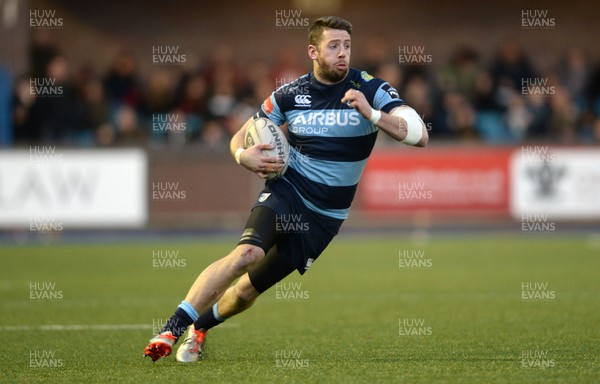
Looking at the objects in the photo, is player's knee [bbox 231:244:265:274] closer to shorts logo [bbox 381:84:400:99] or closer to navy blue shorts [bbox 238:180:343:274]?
navy blue shorts [bbox 238:180:343:274]

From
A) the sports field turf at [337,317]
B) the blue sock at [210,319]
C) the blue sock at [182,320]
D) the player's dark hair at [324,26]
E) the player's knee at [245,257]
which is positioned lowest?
the sports field turf at [337,317]

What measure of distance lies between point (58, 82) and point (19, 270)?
5.82 m

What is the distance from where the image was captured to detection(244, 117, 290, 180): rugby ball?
24.8 ft

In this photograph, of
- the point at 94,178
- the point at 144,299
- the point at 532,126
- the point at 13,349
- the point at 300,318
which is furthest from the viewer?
the point at 532,126

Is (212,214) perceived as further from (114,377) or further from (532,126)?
(114,377)

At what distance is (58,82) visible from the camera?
1978 cm

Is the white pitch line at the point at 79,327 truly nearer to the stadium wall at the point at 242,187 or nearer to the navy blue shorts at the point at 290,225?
the navy blue shorts at the point at 290,225

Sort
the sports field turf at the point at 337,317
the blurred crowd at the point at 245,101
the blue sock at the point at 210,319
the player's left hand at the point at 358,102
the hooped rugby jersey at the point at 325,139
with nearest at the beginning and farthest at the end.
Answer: the player's left hand at the point at 358,102
the sports field turf at the point at 337,317
the hooped rugby jersey at the point at 325,139
the blue sock at the point at 210,319
the blurred crowd at the point at 245,101

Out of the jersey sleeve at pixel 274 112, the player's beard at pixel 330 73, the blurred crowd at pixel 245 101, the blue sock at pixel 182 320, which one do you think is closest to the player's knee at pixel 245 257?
the blue sock at pixel 182 320

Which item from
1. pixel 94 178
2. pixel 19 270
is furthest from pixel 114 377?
pixel 94 178

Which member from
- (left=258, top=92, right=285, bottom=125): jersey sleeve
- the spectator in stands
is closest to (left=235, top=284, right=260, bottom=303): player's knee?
(left=258, top=92, right=285, bottom=125): jersey sleeve

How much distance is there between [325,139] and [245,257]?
110 centimetres

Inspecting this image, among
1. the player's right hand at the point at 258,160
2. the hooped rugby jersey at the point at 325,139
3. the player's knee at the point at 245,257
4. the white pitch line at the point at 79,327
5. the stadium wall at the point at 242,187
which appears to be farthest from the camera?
the stadium wall at the point at 242,187

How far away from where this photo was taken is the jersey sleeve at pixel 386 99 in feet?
24.3
